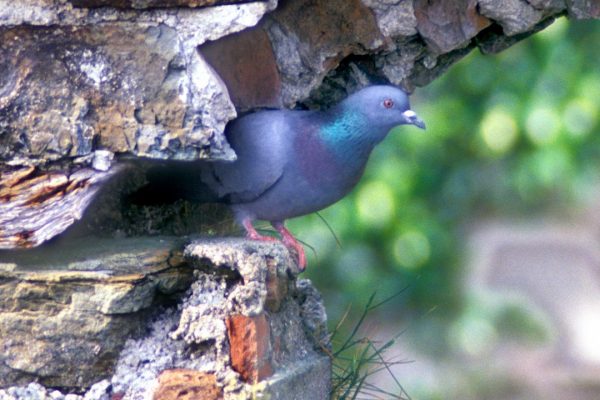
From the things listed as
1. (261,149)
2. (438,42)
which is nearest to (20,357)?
(261,149)

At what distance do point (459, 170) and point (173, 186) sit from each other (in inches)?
132

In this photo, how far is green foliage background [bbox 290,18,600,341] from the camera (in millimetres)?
5293

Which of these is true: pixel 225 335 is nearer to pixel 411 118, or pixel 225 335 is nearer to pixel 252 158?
pixel 252 158

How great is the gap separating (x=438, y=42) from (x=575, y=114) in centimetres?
263

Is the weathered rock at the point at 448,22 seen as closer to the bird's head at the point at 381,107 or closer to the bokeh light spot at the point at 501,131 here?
the bird's head at the point at 381,107

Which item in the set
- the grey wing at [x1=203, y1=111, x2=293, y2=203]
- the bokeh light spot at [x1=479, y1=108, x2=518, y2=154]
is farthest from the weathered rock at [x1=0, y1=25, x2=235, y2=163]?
the bokeh light spot at [x1=479, y1=108, x2=518, y2=154]

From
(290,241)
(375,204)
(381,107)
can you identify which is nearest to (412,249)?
(375,204)

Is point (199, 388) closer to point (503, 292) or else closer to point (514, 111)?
point (514, 111)

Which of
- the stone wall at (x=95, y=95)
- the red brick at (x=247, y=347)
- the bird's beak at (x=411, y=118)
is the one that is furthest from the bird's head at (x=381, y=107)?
the red brick at (x=247, y=347)

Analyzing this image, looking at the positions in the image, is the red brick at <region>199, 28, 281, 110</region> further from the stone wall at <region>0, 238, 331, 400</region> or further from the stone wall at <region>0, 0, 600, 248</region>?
the stone wall at <region>0, 238, 331, 400</region>

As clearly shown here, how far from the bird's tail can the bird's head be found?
473mm

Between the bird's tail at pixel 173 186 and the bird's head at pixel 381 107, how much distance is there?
1.55ft

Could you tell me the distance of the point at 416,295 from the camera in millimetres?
6145

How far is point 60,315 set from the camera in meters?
2.31
